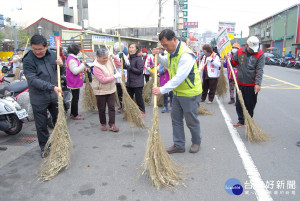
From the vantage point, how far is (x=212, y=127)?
4.87 m

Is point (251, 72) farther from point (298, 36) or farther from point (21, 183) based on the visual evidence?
point (298, 36)

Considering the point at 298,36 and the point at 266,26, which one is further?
the point at 266,26

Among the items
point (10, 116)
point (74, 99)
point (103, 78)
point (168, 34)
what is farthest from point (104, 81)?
point (10, 116)

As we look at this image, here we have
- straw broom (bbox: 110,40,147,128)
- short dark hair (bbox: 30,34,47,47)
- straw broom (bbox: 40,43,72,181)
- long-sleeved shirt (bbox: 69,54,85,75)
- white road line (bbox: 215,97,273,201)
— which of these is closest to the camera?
white road line (bbox: 215,97,273,201)

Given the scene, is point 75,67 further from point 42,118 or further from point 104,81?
point 42,118

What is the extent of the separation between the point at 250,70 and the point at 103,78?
270 cm

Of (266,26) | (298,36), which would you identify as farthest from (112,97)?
(266,26)

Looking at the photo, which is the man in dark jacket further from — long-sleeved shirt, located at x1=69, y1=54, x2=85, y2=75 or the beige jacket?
long-sleeved shirt, located at x1=69, y1=54, x2=85, y2=75

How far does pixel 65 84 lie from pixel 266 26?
49.6 m

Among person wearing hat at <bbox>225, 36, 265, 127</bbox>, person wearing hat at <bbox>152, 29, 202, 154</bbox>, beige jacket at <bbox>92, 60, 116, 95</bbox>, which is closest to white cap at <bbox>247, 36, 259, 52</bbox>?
person wearing hat at <bbox>225, 36, 265, 127</bbox>

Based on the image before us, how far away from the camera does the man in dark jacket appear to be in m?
3.24

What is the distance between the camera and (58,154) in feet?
10.5

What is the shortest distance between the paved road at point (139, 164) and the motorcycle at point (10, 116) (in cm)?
22

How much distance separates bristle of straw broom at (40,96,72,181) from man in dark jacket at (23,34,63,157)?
275 millimetres
